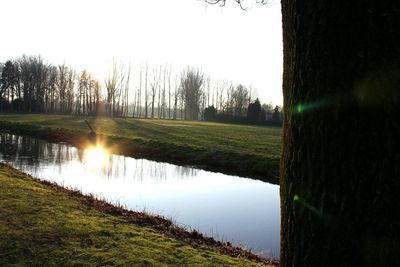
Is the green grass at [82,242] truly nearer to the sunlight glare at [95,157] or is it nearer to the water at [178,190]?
the water at [178,190]

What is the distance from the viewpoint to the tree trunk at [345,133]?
1.84 metres

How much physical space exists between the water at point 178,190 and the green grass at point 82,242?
270 cm

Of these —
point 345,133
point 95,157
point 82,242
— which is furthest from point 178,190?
point 345,133

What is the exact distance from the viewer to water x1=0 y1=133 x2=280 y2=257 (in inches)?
456

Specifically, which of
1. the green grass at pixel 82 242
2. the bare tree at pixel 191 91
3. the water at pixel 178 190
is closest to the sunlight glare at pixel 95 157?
the water at pixel 178 190

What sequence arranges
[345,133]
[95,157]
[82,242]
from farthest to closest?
[95,157]
[82,242]
[345,133]

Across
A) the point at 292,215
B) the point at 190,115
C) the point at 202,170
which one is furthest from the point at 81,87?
the point at 292,215

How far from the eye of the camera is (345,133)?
1.93 meters

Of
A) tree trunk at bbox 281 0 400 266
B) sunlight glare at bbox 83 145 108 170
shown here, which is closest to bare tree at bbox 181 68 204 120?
sunlight glare at bbox 83 145 108 170

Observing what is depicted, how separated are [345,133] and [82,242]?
589 cm

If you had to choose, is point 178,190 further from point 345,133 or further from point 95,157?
point 345,133

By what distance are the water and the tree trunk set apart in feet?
25.7

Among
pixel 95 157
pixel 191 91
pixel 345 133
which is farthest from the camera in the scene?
pixel 191 91

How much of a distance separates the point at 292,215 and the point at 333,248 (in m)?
0.29
